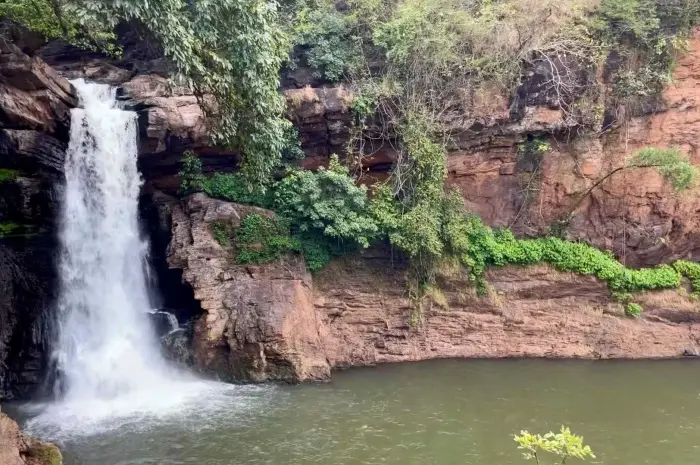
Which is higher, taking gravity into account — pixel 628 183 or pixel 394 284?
pixel 628 183

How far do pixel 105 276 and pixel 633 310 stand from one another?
13545 millimetres

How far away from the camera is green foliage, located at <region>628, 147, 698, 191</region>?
48.2 ft

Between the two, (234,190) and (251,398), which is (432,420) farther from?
(234,190)

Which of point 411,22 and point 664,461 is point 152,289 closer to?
point 411,22

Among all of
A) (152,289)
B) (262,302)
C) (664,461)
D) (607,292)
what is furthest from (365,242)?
(664,461)

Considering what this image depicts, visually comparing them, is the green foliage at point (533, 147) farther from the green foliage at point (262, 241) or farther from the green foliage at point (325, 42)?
the green foliage at point (262, 241)

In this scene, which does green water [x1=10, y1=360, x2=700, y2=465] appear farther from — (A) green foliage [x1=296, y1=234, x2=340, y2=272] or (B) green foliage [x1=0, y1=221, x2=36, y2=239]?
(B) green foliage [x1=0, y1=221, x2=36, y2=239]

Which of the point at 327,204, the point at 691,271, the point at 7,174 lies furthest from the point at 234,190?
the point at 691,271

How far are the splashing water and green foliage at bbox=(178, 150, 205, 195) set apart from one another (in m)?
1.14

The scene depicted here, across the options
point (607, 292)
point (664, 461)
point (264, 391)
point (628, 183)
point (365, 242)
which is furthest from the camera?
point (628, 183)

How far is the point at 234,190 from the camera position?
14.8 metres

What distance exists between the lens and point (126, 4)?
25.9 ft

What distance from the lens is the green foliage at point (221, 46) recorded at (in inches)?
326

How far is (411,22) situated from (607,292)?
9145 mm
